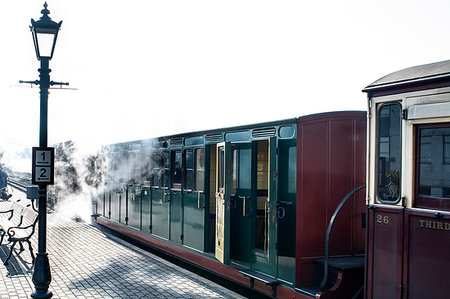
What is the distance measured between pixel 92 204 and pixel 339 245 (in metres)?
12.7

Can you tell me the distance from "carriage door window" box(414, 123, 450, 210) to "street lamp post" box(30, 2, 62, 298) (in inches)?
179

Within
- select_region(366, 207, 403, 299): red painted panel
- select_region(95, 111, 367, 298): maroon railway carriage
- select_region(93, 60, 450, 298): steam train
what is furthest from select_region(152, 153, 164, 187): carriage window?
select_region(366, 207, 403, 299): red painted panel

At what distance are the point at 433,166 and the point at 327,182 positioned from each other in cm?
227

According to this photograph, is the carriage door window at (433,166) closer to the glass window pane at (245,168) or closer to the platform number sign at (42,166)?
the glass window pane at (245,168)

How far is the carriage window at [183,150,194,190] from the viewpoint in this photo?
32.3 feet

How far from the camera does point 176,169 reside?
1060 centimetres

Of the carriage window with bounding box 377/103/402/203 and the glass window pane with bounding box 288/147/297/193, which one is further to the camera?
the glass window pane with bounding box 288/147/297/193

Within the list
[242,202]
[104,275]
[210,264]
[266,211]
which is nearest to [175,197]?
[210,264]

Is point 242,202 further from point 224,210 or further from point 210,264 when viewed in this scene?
point 210,264

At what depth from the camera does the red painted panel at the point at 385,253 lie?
5023 millimetres

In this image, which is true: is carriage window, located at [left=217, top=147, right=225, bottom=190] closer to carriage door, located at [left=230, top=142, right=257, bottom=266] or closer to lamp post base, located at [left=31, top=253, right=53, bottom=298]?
carriage door, located at [left=230, top=142, right=257, bottom=266]

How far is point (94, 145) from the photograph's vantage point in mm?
17328

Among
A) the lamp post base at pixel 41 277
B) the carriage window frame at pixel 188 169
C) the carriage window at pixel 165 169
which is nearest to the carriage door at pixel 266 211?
the carriage window frame at pixel 188 169

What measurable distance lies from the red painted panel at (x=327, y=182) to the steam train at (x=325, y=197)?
1 cm
